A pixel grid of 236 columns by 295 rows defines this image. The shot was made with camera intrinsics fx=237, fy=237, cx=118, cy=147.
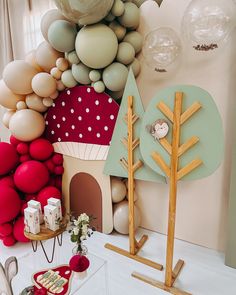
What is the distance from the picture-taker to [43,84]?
5.48 ft

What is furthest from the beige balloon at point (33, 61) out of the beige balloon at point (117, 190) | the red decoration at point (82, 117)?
the beige balloon at point (117, 190)

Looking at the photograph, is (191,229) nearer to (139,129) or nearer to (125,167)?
(125,167)

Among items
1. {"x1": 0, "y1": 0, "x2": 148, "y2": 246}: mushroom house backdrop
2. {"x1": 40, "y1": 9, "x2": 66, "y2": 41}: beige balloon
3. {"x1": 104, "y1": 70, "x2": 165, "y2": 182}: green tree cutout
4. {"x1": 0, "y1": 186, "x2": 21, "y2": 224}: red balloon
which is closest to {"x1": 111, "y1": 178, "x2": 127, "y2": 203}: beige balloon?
{"x1": 0, "y1": 0, "x2": 148, "y2": 246}: mushroom house backdrop

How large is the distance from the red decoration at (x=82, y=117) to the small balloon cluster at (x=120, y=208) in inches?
12.8

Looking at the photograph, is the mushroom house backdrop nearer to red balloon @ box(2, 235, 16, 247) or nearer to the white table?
red balloon @ box(2, 235, 16, 247)

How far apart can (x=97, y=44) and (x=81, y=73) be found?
0.25 metres

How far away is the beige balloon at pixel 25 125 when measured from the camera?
5.71 ft

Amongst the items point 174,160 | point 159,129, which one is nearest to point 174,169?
point 174,160

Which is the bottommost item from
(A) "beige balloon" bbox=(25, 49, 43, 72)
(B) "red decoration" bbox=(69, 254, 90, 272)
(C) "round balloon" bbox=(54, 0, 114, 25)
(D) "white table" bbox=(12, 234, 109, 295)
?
(D) "white table" bbox=(12, 234, 109, 295)

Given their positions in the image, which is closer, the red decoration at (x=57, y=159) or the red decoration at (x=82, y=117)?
the red decoration at (x=82, y=117)

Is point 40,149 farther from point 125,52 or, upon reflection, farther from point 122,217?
point 125,52

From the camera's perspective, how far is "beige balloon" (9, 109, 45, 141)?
5.71ft

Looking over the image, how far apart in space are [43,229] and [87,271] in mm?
369

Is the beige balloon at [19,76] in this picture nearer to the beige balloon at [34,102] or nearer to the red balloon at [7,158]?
the beige balloon at [34,102]
